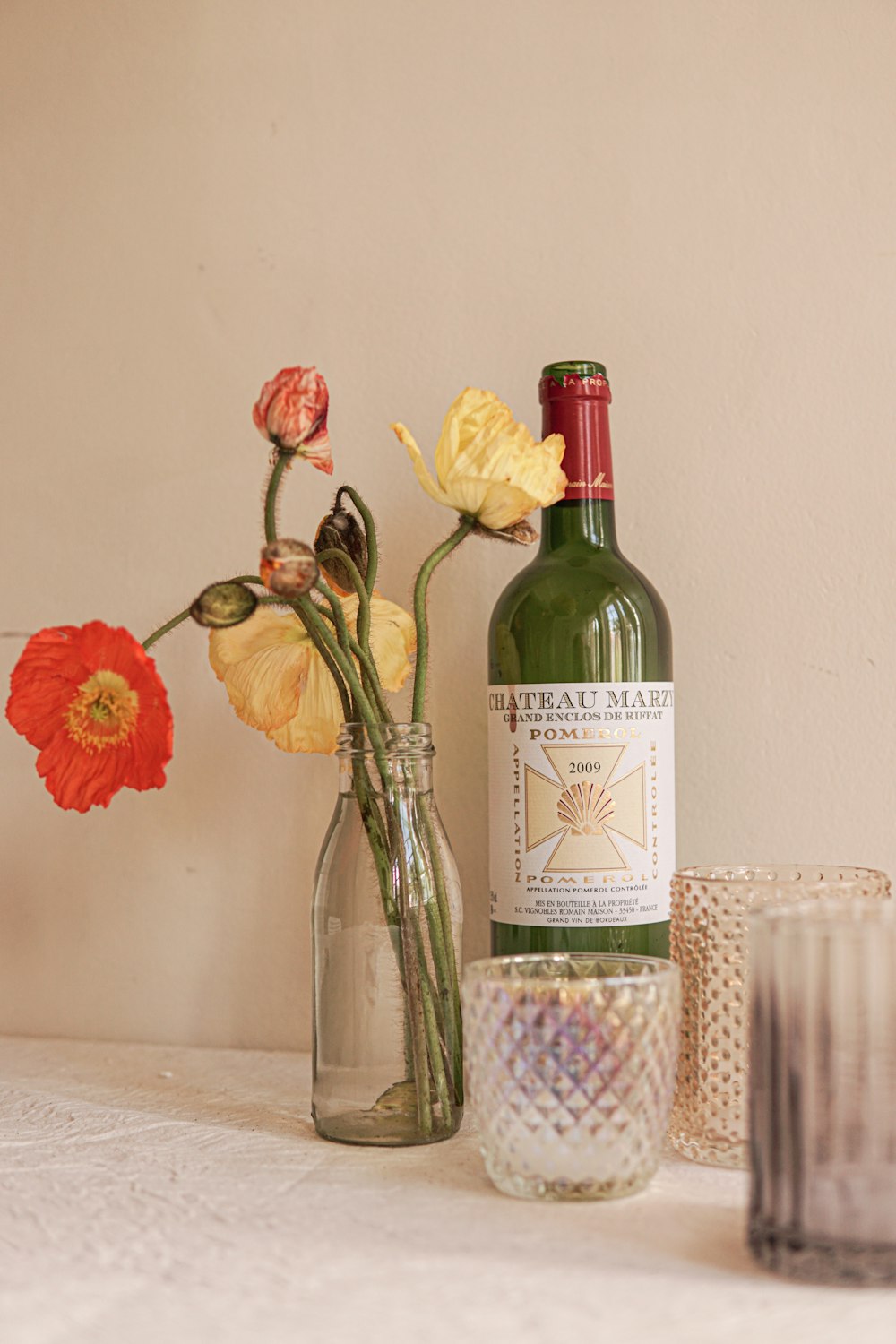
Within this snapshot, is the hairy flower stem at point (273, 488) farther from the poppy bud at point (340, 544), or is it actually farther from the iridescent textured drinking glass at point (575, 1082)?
the iridescent textured drinking glass at point (575, 1082)

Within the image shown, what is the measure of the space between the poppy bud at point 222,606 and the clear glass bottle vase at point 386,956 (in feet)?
0.30

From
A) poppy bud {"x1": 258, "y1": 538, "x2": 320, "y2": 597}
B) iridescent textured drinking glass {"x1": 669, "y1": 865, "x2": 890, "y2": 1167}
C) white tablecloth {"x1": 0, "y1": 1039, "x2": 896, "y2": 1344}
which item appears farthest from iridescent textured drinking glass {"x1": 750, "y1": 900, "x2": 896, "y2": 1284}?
poppy bud {"x1": 258, "y1": 538, "x2": 320, "y2": 597}

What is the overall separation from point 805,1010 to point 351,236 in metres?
0.60

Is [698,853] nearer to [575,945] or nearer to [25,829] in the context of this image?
[575,945]

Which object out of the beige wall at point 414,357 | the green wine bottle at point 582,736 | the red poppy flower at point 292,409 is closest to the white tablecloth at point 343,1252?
the green wine bottle at point 582,736

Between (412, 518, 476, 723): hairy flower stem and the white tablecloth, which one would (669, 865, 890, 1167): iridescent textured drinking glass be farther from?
(412, 518, 476, 723): hairy flower stem

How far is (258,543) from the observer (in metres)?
0.85

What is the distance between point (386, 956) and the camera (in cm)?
A: 63

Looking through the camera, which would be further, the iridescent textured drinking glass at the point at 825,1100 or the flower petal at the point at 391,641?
the flower petal at the point at 391,641

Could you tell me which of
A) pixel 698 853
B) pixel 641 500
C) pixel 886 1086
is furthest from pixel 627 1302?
pixel 641 500

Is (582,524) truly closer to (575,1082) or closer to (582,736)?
(582,736)

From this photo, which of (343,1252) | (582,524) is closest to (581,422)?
(582,524)

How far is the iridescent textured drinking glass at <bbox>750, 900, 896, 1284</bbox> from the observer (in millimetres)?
420

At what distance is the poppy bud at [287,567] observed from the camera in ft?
1.81
